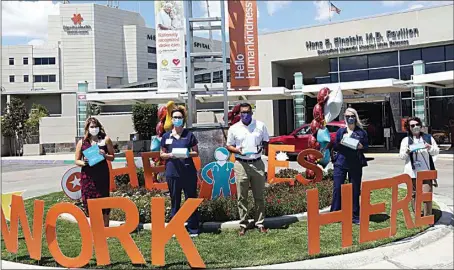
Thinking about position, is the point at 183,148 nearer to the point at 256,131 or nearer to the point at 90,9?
the point at 256,131

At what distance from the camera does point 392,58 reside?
27062 mm

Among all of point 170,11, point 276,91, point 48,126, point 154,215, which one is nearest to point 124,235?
point 154,215

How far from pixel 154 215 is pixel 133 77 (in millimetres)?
73749

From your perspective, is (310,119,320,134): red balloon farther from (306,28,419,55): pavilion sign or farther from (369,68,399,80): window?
(306,28,419,55): pavilion sign

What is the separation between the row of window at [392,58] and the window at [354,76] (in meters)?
0.32

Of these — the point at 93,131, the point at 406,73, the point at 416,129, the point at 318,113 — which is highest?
the point at 406,73

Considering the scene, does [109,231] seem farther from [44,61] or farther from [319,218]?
[44,61]

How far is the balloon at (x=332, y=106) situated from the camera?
9.95 m

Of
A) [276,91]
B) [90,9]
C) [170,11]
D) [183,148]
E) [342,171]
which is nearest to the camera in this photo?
[183,148]

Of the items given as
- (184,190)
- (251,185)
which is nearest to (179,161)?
(184,190)

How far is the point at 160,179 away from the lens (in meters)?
10.7

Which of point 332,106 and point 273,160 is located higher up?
point 332,106

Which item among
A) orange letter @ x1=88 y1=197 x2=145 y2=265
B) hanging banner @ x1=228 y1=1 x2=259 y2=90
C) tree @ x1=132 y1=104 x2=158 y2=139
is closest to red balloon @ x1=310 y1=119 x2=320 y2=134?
hanging banner @ x1=228 y1=1 x2=259 y2=90

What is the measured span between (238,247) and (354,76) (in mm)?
23860
